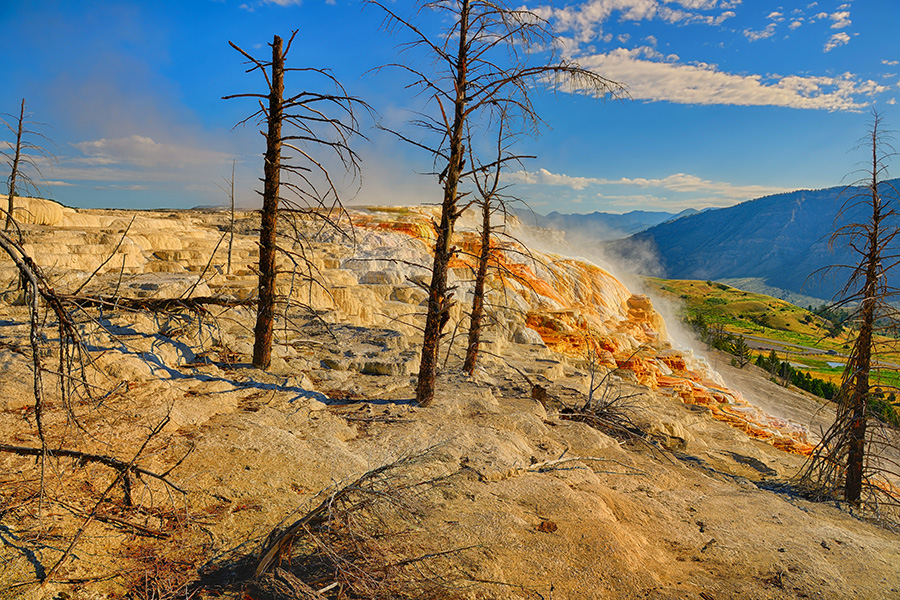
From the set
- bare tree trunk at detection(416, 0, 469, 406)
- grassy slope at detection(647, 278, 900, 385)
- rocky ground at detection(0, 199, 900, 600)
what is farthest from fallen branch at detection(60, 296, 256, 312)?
grassy slope at detection(647, 278, 900, 385)

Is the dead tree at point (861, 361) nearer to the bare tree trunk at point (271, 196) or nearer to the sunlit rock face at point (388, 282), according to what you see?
the sunlit rock face at point (388, 282)

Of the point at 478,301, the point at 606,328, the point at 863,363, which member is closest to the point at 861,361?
the point at 863,363

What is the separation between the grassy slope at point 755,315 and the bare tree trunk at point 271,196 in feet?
275

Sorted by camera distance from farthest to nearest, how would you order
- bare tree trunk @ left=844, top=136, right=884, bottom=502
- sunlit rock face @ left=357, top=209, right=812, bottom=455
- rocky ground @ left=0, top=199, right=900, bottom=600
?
sunlit rock face @ left=357, top=209, right=812, bottom=455
bare tree trunk @ left=844, top=136, right=884, bottom=502
rocky ground @ left=0, top=199, right=900, bottom=600

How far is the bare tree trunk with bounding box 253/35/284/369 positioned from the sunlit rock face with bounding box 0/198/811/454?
1.69 feet

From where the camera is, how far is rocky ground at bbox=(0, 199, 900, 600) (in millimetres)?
3428

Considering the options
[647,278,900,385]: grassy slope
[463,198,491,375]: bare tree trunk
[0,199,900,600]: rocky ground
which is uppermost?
[463,198,491,375]: bare tree trunk

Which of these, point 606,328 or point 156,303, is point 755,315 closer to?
point 606,328

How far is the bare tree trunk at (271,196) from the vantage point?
730 centimetres

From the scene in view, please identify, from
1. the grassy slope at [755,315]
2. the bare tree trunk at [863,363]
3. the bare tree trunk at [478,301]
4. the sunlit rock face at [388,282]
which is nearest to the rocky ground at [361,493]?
the bare tree trunk at [863,363]

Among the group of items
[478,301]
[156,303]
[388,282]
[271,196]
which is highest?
[271,196]

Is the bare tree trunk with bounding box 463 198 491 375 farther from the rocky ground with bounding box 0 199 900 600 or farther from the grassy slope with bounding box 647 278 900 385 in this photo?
the grassy slope with bounding box 647 278 900 385

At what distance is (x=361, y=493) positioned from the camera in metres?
3.54

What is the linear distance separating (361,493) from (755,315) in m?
124
